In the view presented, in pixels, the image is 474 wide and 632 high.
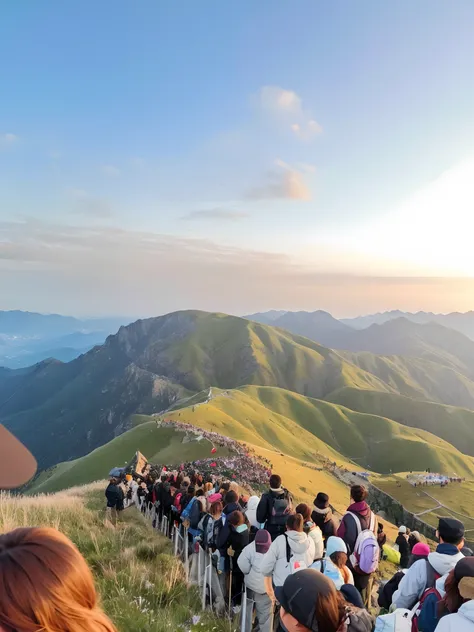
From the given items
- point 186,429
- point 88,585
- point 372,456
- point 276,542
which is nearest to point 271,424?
point 186,429

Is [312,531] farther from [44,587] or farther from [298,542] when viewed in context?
[44,587]

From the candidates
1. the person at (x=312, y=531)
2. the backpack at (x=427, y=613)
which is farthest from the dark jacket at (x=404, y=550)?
the backpack at (x=427, y=613)

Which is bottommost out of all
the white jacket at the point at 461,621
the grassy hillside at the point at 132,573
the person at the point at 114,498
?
the person at the point at 114,498

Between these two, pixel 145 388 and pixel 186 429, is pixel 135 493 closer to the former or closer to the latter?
pixel 186 429

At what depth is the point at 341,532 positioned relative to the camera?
26.2ft

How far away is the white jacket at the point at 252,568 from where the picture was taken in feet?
23.8

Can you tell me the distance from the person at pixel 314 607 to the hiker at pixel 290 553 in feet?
10.5

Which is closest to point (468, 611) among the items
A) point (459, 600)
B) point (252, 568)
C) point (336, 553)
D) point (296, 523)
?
point (459, 600)

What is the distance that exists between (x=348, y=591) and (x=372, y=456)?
113 meters

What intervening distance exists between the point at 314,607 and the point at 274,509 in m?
5.49

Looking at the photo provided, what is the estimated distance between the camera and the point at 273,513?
883 cm

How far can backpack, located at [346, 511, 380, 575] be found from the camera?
25.1ft

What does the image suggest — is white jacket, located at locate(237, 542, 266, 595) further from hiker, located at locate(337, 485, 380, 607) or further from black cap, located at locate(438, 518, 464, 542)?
black cap, located at locate(438, 518, 464, 542)

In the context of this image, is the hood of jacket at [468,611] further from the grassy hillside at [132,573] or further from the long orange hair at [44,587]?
the grassy hillside at [132,573]
